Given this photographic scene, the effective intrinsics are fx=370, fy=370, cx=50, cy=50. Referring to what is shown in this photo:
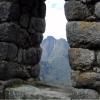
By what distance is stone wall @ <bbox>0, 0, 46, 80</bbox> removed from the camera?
6934mm

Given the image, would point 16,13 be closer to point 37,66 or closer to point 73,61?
point 37,66

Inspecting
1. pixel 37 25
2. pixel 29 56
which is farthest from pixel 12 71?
pixel 37 25

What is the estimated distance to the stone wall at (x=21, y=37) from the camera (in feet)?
22.7

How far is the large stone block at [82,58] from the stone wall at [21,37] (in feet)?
6.92

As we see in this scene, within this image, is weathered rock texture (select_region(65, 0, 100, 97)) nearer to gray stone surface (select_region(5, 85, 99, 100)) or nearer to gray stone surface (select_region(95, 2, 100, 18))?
gray stone surface (select_region(95, 2, 100, 18))

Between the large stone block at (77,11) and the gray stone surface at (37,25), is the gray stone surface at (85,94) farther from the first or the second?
the gray stone surface at (37,25)

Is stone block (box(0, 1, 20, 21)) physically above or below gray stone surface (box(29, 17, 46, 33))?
above

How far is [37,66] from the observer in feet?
25.8

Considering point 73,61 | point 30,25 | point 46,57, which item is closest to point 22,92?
point 73,61

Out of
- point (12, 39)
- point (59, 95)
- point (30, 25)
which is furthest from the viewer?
point (30, 25)

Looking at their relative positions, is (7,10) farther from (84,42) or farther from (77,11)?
(84,42)

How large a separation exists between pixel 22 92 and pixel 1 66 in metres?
0.91

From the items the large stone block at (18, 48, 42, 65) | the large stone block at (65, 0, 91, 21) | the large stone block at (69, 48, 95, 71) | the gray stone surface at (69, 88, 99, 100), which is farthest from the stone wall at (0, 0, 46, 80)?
the gray stone surface at (69, 88, 99, 100)

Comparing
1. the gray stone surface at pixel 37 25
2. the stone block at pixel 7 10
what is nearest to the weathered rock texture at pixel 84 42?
the stone block at pixel 7 10
